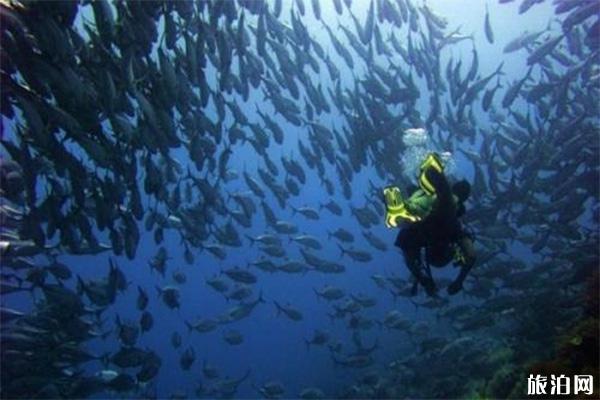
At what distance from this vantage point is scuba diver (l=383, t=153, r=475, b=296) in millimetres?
4039

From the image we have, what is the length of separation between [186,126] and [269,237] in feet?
15.9

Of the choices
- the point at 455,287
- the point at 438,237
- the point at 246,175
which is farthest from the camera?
the point at 246,175

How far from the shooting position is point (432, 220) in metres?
4.14

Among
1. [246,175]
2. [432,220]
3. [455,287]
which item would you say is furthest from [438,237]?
[246,175]

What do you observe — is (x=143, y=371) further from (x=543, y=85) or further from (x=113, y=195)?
(x=543, y=85)

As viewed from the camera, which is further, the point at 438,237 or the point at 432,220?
the point at 438,237

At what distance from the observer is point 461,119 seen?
12289 mm

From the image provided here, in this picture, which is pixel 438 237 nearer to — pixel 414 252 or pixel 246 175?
pixel 414 252

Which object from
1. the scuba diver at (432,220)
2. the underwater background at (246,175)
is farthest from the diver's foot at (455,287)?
the underwater background at (246,175)

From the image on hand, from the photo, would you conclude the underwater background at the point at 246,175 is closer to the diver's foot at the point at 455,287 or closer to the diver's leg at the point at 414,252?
the diver's foot at the point at 455,287

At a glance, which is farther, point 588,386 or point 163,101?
point 163,101

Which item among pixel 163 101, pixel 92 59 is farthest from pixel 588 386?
pixel 92 59

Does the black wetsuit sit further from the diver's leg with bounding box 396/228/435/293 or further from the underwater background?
the underwater background

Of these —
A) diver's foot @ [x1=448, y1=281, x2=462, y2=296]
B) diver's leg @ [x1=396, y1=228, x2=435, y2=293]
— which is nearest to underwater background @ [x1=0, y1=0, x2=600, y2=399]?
diver's foot @ [x1=448, y1=281, x2=462, y2=296]
